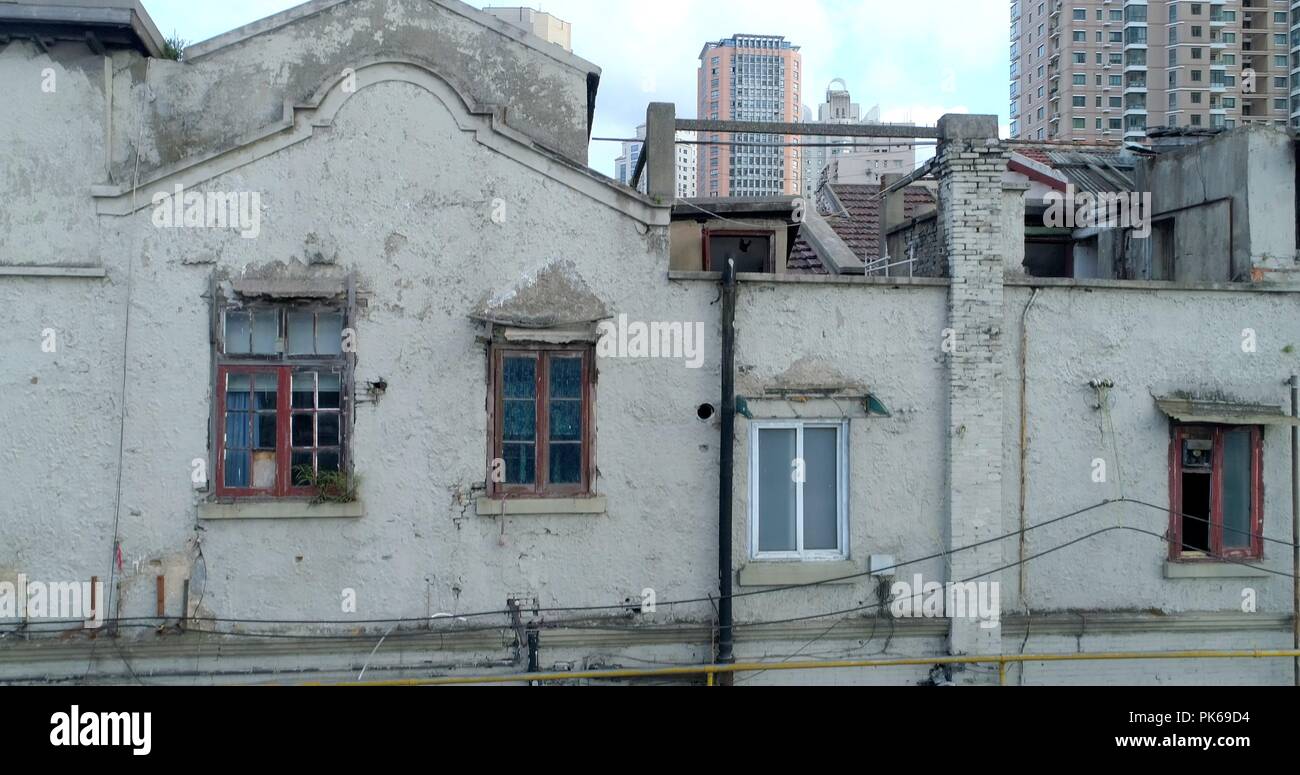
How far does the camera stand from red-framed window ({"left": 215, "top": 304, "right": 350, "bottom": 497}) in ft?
31.0

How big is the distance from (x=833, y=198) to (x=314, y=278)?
47.3 feet

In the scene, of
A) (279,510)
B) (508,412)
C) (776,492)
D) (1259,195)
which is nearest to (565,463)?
(508,412)

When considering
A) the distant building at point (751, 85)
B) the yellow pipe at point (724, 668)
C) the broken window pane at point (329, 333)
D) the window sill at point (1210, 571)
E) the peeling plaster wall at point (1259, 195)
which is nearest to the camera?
the yellow pipe at point (724, 668)

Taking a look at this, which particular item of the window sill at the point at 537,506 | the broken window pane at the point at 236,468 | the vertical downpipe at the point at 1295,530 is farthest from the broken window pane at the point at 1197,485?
the broken window pane at the point at 236,468

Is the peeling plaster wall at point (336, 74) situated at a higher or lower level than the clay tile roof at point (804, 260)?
higher

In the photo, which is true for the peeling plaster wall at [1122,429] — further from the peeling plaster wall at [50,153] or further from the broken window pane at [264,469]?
the peeling plaster wall at [50,153]

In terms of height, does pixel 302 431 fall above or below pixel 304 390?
below

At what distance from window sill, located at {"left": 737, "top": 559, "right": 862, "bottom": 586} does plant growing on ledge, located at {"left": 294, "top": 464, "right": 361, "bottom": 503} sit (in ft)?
11.9

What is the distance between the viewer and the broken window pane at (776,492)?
10.2 meters

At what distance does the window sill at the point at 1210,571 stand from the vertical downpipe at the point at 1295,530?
1.07ft

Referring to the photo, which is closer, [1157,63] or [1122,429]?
[1122,429]

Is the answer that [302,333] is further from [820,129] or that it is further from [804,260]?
[804,260]

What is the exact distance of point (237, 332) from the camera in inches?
372

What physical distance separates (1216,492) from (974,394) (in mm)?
2836
